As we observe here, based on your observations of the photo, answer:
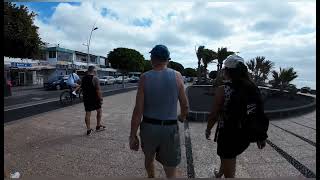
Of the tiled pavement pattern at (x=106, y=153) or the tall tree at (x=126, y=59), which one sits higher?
the tall tree at (x=126, y=59)

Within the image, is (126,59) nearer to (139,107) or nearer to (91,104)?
(91,104)

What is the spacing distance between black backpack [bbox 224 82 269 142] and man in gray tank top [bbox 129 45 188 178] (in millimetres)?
399

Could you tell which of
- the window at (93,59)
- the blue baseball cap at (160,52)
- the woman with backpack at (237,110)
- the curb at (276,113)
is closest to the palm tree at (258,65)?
the woman with backpack at (237,110)

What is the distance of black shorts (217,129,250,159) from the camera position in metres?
3.71

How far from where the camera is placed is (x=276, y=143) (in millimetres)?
7160

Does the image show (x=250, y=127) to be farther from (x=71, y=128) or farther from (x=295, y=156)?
(x=71, y=128)

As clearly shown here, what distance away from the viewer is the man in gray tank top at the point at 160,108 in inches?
139

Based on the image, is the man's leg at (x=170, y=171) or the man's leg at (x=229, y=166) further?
the man's leg at (x=229, y=166)

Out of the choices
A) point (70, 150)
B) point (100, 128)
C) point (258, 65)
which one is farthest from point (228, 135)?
point (100, 128)

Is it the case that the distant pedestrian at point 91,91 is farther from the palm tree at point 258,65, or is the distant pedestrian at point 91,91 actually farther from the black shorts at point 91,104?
the palm tree at point 258,65

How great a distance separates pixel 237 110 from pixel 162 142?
0.69m

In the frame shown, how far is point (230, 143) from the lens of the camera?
12.3 ft

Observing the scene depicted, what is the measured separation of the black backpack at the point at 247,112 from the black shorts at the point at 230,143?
6cm

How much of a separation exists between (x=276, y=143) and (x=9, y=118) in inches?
272
